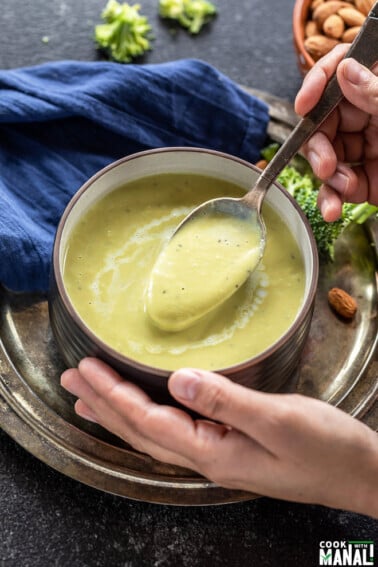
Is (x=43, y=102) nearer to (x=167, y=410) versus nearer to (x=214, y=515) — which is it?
(x=167, y=410)

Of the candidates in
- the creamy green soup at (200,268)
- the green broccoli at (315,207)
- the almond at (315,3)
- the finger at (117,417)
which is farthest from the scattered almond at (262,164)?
the finger at (117,417)

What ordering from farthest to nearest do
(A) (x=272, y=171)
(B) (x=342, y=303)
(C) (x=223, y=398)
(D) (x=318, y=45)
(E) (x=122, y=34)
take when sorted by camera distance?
(E) (x=122, y=34)
(D) (x=318, y=45)
(B) (x=342, y=303)
(A) (x=272, y=171)
(C) (x=223, y=398)

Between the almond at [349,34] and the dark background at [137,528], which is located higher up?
the almond at [349,34]

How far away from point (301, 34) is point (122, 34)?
59 cm

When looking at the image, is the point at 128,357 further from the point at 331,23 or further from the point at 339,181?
the point at 331,23

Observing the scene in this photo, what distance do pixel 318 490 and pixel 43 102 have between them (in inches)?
50.5

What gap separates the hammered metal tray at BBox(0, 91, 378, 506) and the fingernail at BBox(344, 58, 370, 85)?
0.48 meters

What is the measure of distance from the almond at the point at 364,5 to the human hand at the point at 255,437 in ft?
5.07

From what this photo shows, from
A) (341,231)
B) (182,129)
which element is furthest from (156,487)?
(182,129)

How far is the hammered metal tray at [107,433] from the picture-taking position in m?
1.81

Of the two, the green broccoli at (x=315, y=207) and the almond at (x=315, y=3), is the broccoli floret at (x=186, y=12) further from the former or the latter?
the green broccoli at (x=315, y=207)

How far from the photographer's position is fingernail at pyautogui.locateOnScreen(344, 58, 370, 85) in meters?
1.92

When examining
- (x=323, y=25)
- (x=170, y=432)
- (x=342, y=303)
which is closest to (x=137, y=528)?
(x=170, y=432)

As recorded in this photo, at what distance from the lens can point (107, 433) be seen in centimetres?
190
